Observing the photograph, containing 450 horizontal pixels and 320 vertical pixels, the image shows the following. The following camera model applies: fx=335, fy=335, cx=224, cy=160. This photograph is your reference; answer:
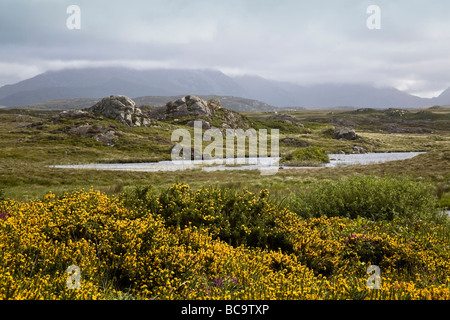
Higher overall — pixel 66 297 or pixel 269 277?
pixel 66 297

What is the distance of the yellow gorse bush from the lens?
5.55 m

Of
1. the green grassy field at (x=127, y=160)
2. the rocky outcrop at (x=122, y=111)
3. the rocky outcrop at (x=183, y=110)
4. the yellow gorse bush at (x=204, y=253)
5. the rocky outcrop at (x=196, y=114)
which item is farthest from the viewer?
the rocky outcrop at (x=183, y=110)

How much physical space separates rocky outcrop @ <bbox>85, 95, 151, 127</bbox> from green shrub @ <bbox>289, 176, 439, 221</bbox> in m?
108

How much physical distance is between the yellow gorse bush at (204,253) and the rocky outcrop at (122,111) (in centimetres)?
11062

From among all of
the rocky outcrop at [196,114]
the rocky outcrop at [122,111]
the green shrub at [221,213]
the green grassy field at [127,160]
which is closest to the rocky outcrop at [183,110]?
the rocky outcrop at [196,114]

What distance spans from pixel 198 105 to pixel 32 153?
81522 mm

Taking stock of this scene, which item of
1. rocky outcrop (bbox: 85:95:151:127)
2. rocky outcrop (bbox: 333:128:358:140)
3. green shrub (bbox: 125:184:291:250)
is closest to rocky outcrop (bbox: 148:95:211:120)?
rocky outcrop (bbox: 85:95:151:127)

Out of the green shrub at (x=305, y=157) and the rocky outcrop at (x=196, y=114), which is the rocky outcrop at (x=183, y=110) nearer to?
the rocky outcrop at (x=196, y=114)

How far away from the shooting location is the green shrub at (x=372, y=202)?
45.7ft

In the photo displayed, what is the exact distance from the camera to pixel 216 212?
1088 centimetres

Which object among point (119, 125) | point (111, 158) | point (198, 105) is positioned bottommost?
point (111, 158)
